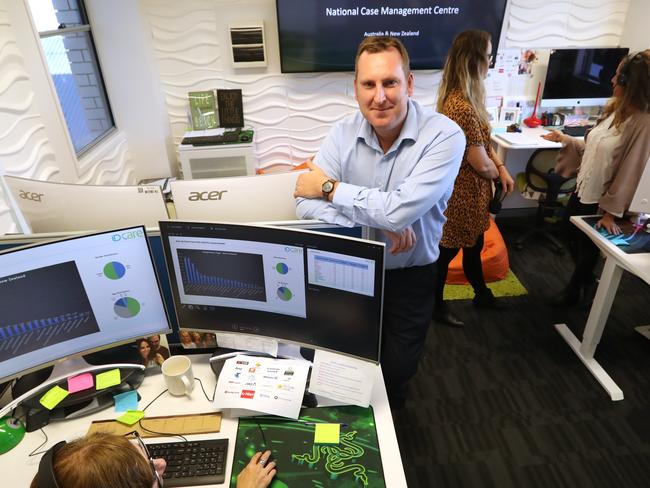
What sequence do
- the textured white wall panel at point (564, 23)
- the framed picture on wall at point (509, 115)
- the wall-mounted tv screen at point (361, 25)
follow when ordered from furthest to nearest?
1. the framed picture on wall at point (509, 115)
2. the textured white wall panel at point (564, 23)
3. the wall-mounted tv screen at point (361, 25)

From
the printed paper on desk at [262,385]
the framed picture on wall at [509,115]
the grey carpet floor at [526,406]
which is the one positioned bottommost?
the grey carpet floor at [526,406]

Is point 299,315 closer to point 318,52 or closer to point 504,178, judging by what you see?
point 504,178

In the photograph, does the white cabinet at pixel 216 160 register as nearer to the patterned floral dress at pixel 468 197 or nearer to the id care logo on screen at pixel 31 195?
the patterned floral dress at pixel 468 197

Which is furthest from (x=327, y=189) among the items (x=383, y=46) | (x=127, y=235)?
(x=127, y=235)

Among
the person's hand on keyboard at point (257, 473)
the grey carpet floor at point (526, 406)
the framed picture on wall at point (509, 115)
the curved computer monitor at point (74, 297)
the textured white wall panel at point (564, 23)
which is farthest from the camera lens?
the framed picture on wall at point (509, 115)

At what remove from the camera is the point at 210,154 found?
11.6 ft

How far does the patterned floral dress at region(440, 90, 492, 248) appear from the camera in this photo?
2.15 metres

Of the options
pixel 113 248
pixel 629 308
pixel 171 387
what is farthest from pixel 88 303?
pixel 629 308

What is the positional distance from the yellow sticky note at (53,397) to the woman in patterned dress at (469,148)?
194 cm

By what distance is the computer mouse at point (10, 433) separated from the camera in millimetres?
1154

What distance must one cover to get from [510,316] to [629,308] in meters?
0.82

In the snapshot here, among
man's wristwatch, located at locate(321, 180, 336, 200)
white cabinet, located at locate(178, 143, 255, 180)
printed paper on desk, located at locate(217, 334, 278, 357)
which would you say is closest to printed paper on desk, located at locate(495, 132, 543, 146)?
white cabinet, located at locate(178, 143, 255, 180)

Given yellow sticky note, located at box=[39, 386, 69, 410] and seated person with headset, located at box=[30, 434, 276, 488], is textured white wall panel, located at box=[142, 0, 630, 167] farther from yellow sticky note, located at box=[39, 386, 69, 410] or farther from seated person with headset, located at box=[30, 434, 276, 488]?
seated person with headset, located at box=[30, 434, 276, 488]

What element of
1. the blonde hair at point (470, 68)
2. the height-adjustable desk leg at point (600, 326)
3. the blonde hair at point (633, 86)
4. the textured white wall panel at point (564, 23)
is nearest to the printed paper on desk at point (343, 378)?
the blonde hair at point (470, 68)
